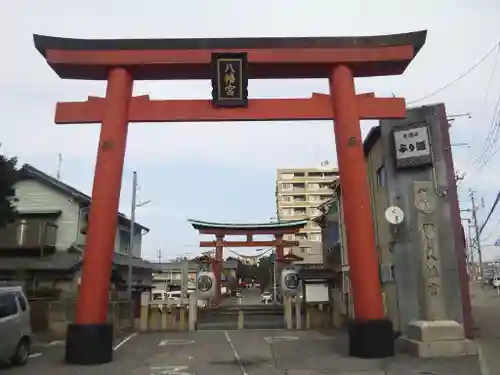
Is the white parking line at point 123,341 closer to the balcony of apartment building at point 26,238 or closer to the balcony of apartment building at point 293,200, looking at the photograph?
the balcony of apartment building at point 26,238

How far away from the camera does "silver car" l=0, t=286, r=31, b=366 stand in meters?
10.9

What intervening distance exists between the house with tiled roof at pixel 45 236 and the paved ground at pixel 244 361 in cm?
843

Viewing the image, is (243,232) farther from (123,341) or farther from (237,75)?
(237,75)

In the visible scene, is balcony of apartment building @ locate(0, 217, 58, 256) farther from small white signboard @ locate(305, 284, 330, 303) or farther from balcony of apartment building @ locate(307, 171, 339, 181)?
balcony of apartment building @ locate(307, 171, 339, 181)

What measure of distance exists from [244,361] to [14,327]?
18.4 feet

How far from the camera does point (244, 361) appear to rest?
12.2 metres

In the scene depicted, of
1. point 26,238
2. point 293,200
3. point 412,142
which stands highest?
point 293,200

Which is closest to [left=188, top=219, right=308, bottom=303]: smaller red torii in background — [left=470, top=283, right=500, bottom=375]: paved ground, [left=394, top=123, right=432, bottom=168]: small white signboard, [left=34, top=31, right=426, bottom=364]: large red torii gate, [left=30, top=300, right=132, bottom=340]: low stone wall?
[left=30, top=300, right=132, bottom=340]: low stone wall

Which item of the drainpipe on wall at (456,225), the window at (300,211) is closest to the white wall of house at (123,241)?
the drainpipe on wall at (456,225)

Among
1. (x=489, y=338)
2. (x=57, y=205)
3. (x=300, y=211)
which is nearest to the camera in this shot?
(x=489, y=338)

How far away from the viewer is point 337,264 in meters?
27.1

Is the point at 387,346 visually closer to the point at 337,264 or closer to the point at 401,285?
the point at 401,285

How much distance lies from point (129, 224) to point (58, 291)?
31.8 ft

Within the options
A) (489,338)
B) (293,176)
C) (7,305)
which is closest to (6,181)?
(7,305)
